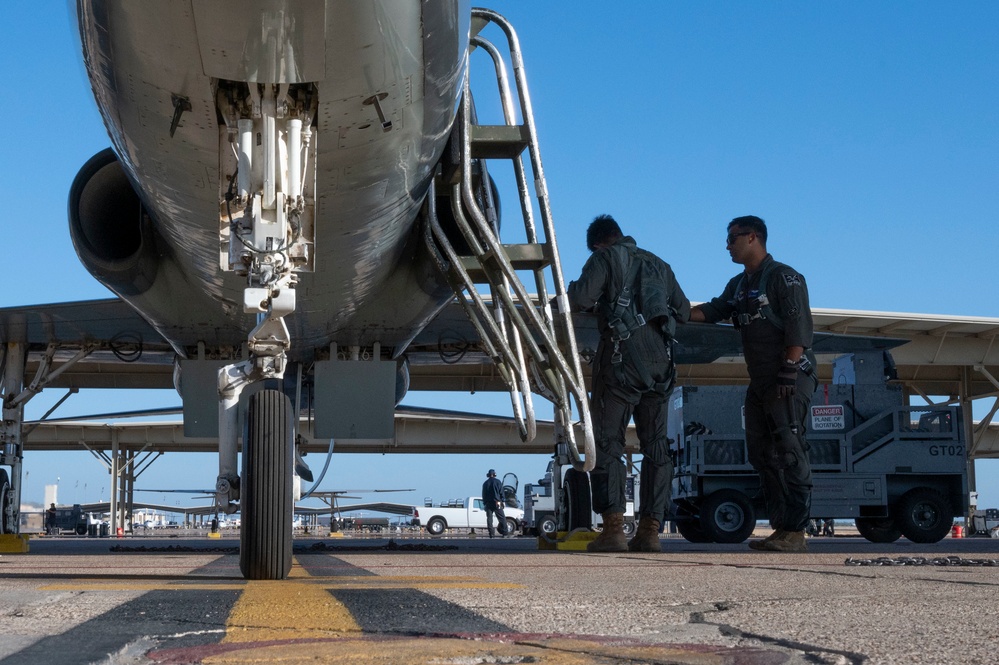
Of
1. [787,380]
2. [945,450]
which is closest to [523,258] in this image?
[787,380]

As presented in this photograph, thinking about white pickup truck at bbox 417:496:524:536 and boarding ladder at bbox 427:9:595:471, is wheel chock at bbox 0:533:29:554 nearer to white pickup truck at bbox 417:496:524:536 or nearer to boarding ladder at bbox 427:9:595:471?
boarding ladder at bbox 427:9:595:471

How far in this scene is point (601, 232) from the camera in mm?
7285

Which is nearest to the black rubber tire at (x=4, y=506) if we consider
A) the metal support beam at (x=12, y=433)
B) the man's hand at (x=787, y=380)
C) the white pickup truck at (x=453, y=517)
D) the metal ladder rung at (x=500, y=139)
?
the metal support beam at (x=12, y=433)

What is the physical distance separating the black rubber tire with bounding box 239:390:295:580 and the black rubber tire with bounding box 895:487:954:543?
9254 mm

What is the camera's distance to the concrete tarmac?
171cm

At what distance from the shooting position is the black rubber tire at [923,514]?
11227 mm

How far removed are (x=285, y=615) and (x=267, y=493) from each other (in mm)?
1474

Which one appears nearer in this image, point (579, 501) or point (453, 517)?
point (579, 501)

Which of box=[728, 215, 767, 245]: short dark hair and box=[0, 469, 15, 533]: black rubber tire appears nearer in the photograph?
box=[728, 215, 767, 245]: short dark hair

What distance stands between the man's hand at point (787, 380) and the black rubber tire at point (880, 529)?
19.4 feet

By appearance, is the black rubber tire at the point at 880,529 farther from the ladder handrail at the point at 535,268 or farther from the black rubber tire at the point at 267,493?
the black rubber tire at the point at 267,493

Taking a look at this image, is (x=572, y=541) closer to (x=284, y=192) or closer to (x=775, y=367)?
(x=775, y=367)

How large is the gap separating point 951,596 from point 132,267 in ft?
16.8

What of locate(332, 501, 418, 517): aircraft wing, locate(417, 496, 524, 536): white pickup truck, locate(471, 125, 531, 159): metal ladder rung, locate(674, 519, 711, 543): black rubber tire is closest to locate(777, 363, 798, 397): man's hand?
locate(471, 125, 531, 159): metal ladder rung
